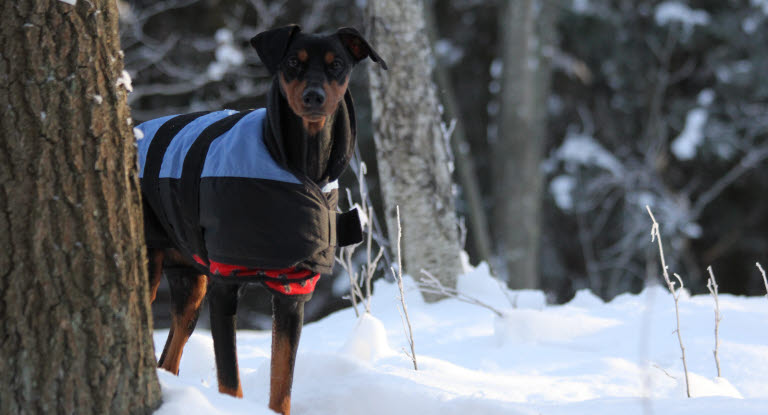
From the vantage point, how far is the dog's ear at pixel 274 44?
9.19 ft

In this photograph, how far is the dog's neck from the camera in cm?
279

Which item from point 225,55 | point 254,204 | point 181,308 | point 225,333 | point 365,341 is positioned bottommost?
point 365,341

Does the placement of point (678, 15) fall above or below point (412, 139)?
above

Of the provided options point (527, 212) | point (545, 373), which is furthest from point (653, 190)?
point (545, 373)

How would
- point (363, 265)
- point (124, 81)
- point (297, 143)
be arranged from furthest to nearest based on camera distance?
point (363, 265) < point (297, 143) < point (124, 81)

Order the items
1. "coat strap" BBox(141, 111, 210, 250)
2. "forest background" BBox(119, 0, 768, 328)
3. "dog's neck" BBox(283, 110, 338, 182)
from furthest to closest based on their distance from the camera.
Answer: "forest background" BBox(119, 0, 768, 328), "coat strap" BBox(141, 111, 210, 250), "dog's neck" BBox(283, 110, 338, 182)

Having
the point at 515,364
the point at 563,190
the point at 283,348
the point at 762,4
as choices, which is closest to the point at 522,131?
the point at 563,190

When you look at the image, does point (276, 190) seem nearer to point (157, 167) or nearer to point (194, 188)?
point (194, 188)

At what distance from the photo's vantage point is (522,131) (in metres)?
10.0

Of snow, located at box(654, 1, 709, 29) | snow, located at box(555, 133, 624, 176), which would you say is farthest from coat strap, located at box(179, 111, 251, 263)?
snow, located at box(654, 1, 709, 29)

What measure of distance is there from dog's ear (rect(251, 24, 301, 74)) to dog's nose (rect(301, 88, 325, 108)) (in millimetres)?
206

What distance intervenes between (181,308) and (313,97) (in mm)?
1337

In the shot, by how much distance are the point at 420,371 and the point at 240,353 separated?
58.2 inches

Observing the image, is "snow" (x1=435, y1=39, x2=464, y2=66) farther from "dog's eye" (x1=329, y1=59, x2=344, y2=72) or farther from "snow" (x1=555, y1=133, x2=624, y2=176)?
"dog's eye" (x1=329, y1=59, x2=344, y2=72)
